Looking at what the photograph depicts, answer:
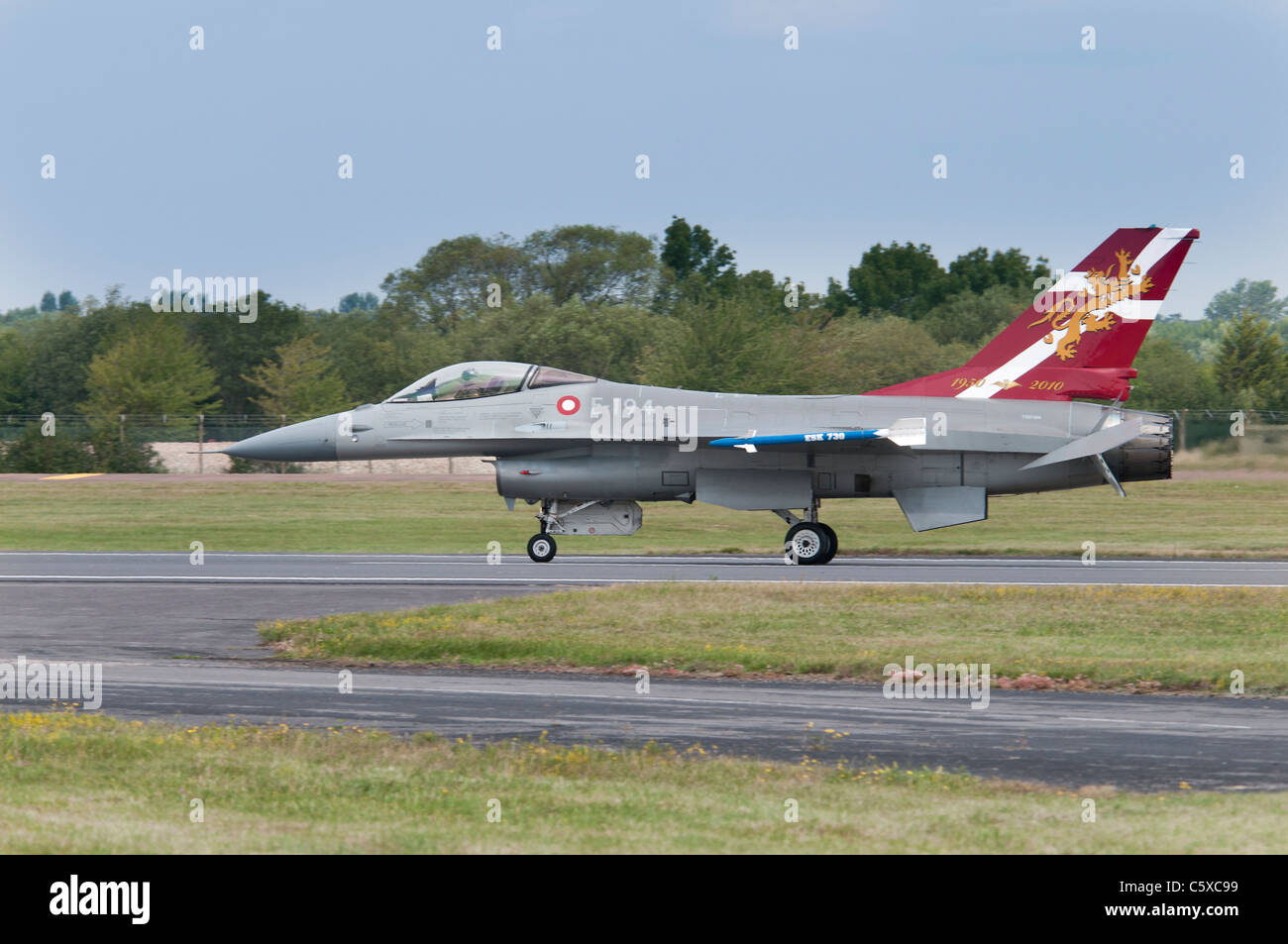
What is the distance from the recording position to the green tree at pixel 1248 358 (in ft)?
239

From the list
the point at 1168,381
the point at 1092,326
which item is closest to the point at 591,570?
the point at 1092,326

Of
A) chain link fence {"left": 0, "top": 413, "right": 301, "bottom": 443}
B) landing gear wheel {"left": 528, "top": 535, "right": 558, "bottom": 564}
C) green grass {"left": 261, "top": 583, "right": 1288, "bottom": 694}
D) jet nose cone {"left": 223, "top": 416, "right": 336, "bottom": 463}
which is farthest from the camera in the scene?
chain link fence {"left": 0, "top": 413, "right": 301, "bottom": 443}

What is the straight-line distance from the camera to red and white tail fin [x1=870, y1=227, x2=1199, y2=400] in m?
24.4

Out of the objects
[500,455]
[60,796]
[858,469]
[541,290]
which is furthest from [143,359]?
[60,796]

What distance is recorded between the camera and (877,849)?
734cm

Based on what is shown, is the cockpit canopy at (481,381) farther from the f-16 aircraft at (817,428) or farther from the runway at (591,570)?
the runway at (591,570)

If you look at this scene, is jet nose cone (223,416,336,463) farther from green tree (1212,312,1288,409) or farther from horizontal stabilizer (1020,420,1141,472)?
green tree (1212,312,1288,409)

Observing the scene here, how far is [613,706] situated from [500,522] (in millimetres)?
22744

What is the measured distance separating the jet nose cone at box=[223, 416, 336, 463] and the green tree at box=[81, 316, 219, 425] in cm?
3567

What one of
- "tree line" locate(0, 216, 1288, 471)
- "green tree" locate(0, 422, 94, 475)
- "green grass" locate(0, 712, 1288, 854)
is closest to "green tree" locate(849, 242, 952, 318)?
"tree line" locate(0, 216, 1288, 471)

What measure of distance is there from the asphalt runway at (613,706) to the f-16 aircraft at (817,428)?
13.7ft

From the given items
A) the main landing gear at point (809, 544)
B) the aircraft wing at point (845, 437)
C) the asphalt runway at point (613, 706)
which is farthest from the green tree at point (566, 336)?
the asphalt runway at point (613, 706)

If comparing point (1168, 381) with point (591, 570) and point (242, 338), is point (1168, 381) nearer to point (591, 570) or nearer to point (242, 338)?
point (591, 570)
